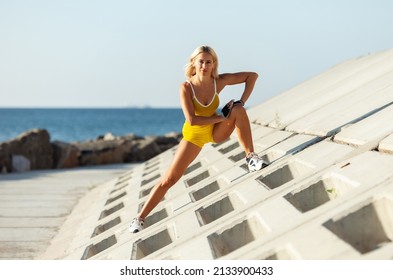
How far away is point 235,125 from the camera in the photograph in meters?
5.39

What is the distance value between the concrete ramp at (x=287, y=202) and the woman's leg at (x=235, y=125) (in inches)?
12.5

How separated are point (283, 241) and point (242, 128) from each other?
2206 millimetres

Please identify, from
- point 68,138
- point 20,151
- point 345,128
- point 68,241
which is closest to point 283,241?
point 345,128

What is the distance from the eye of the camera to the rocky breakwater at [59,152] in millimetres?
13836

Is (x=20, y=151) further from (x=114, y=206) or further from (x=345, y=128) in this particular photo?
(x=345, y=128)

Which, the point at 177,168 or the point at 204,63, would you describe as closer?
the point at 204,63

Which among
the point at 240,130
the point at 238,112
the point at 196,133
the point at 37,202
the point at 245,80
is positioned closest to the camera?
the point at 196,133

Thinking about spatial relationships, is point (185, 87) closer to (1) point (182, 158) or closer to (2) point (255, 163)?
(1) point (182, 158)

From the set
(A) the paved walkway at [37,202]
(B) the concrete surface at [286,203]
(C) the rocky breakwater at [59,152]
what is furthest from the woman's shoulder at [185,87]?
(C) the rocky breakwater at [59,152]

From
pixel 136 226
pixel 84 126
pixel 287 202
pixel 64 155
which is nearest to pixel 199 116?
pixel 136 226

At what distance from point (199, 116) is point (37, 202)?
4.95m

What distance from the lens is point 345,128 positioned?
5.53 meters

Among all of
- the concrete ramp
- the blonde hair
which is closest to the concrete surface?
the concrete ramp

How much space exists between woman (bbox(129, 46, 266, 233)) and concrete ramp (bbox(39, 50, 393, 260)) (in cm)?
25
